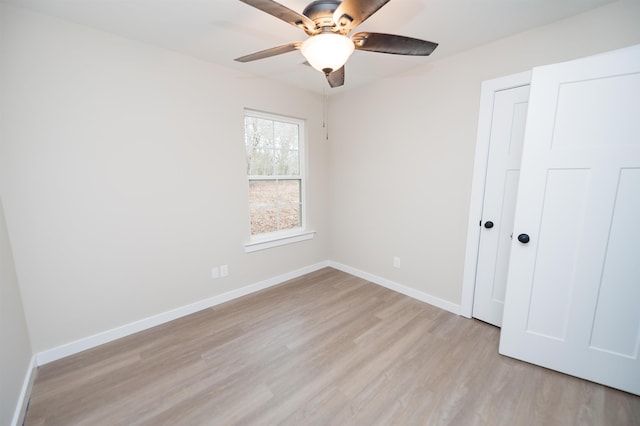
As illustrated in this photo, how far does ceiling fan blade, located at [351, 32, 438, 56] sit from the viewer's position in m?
1.40

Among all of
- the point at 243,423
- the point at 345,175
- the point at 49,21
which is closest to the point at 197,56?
the point at 49,21

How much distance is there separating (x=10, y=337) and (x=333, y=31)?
258 centimetres

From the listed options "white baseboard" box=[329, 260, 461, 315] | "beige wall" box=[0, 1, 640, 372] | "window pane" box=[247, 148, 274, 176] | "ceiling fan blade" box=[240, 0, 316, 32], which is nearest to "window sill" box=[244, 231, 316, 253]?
"beige wall" box=[0, 1, 640, 372]

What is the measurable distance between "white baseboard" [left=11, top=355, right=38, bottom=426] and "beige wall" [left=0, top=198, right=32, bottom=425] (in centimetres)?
3

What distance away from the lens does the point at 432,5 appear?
1.64 meters

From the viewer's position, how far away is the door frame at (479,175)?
6.81 ft

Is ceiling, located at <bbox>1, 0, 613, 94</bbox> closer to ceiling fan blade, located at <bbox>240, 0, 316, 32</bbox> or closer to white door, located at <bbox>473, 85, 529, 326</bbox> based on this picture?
ceiling fan blade, located at <bbox>240, 0, 316, 32</bbox>

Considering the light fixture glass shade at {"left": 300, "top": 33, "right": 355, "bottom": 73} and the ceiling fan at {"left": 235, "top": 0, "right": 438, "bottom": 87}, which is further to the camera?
the light fixture glass shade at {"left": 300, "top": 33, "right": 355, "bottom": 73}

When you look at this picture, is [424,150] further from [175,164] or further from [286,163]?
[175,164]

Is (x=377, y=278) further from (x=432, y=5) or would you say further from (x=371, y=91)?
(x=432, y=5)

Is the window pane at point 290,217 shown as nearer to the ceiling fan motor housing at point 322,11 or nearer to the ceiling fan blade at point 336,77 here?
the ceiling fan blade at point 336,77

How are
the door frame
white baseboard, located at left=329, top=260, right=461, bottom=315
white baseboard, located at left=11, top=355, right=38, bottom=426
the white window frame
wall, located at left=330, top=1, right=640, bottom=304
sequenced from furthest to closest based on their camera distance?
the white window frame, white baseboard, located at left=329, top=260, right=461, bottom=315, the door frame, wall, located at left=330, top=1, right=640, bottom=304, white baseboard, located at left=11, top=355, right=38, bottom=426

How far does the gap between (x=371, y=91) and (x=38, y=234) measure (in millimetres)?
3363

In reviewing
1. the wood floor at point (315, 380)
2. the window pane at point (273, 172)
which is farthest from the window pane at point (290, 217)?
the wood floor at point (315, 380)
